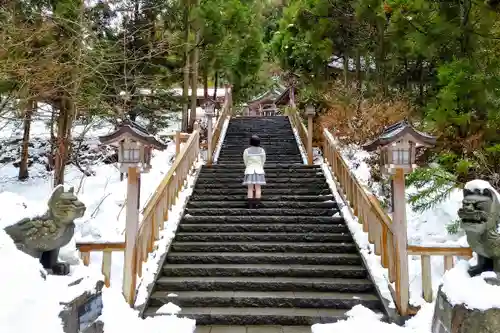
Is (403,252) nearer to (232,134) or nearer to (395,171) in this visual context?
(395,171)

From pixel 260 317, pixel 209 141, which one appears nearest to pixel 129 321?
pixel 260 317

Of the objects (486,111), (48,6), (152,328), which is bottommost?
(152,328)

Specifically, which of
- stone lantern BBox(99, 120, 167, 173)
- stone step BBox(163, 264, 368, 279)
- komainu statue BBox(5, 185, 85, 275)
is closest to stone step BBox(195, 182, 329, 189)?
stone step BBox(163, 264, 368, 279)

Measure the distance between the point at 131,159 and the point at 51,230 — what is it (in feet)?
5.22

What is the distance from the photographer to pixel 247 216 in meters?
7.82

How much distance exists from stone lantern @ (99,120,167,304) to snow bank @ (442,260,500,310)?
360 centimetres

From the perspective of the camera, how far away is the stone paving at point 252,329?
499 centimetres

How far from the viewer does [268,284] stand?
5.82m

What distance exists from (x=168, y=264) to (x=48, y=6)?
24.8 ft

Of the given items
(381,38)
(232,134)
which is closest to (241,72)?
(232,134)

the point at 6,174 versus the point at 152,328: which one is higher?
the point at 6,174

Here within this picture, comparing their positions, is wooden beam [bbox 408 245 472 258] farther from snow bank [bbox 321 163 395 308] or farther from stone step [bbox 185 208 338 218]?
stone step [bbox 185 208 338 218]

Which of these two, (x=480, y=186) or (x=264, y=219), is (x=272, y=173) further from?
(x=480, y=186)

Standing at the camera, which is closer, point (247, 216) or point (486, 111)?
point (486, 111)
